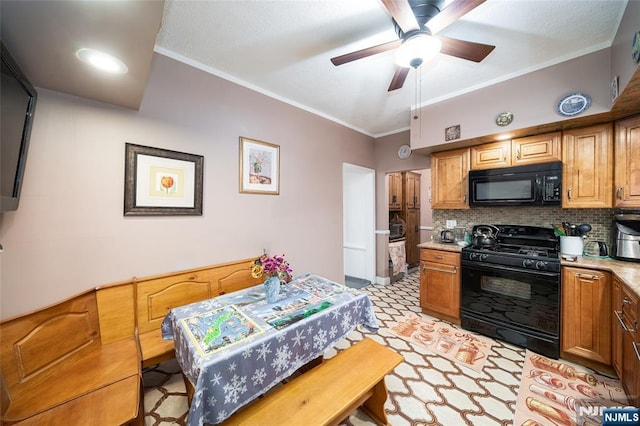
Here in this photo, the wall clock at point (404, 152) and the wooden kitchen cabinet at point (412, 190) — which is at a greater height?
the wall clock at point (404, 152)

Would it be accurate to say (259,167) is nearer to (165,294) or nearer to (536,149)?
(165,294)

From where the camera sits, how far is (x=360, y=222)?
4402 millimetres

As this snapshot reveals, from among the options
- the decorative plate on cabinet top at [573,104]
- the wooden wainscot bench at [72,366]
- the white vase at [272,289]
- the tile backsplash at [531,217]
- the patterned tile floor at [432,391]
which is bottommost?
the patterned tile floor at [432,391]

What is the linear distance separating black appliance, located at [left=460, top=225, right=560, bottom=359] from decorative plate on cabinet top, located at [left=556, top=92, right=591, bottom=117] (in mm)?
1259

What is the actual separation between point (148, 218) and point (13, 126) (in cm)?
90

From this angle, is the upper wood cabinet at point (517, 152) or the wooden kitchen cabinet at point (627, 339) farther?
the upper wood cabinet at point (517, 152)

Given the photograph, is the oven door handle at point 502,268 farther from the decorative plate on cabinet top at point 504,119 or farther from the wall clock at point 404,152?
the wall clock at point 404,152

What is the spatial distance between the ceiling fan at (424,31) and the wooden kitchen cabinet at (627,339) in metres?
1.94

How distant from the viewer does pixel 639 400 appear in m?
1.38

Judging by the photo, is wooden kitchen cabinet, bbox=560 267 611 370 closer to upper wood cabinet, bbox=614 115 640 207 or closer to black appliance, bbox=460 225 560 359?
black appliance, bbox=460 225 560 359

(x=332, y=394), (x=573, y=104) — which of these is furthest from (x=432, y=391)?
(x=573, y=104)

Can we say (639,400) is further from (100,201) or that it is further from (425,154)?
(100,201)

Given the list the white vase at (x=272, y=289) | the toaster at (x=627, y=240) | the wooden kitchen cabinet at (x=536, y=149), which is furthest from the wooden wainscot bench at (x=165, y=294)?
the toaster at (x=627, y=240)

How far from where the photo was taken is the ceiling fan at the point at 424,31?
4.17 feet
